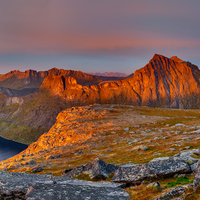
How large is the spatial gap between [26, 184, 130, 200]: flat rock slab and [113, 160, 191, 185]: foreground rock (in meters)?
3.25

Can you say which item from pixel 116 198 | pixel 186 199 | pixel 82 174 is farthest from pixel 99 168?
pixel 186 199

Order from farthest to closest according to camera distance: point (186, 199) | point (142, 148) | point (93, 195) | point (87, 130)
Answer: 1. point (87, 130)
2. point (142, 148)
3. point (93, 195)
4. point (186, 199)

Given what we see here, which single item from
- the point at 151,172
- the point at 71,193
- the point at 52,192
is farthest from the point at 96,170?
the point at 52,192

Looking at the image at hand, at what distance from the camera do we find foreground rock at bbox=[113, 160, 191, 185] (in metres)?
18.2

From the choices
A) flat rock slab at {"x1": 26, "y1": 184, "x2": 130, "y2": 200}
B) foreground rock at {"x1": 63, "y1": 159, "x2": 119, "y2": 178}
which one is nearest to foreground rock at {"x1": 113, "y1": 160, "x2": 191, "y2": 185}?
foreground rock at {"x1": 63, "y1": 159, "x2": 119, "y2": 178}

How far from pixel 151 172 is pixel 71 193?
9526mm

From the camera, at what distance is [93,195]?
1355 cm

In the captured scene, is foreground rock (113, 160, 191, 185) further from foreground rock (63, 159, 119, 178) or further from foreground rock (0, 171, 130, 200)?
foreground rock (0, 171, 130, 200)

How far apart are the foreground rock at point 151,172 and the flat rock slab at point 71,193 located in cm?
325

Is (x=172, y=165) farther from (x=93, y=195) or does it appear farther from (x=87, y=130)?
(x=87, y=130)

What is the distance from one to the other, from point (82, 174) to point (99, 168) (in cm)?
265

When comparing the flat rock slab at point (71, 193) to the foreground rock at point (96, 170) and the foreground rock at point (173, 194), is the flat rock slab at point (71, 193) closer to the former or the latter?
the foreground rock at point (173, 194)

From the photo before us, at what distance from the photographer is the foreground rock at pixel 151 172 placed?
18.2m

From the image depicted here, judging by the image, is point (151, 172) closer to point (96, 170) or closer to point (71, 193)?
point (96, 170)
